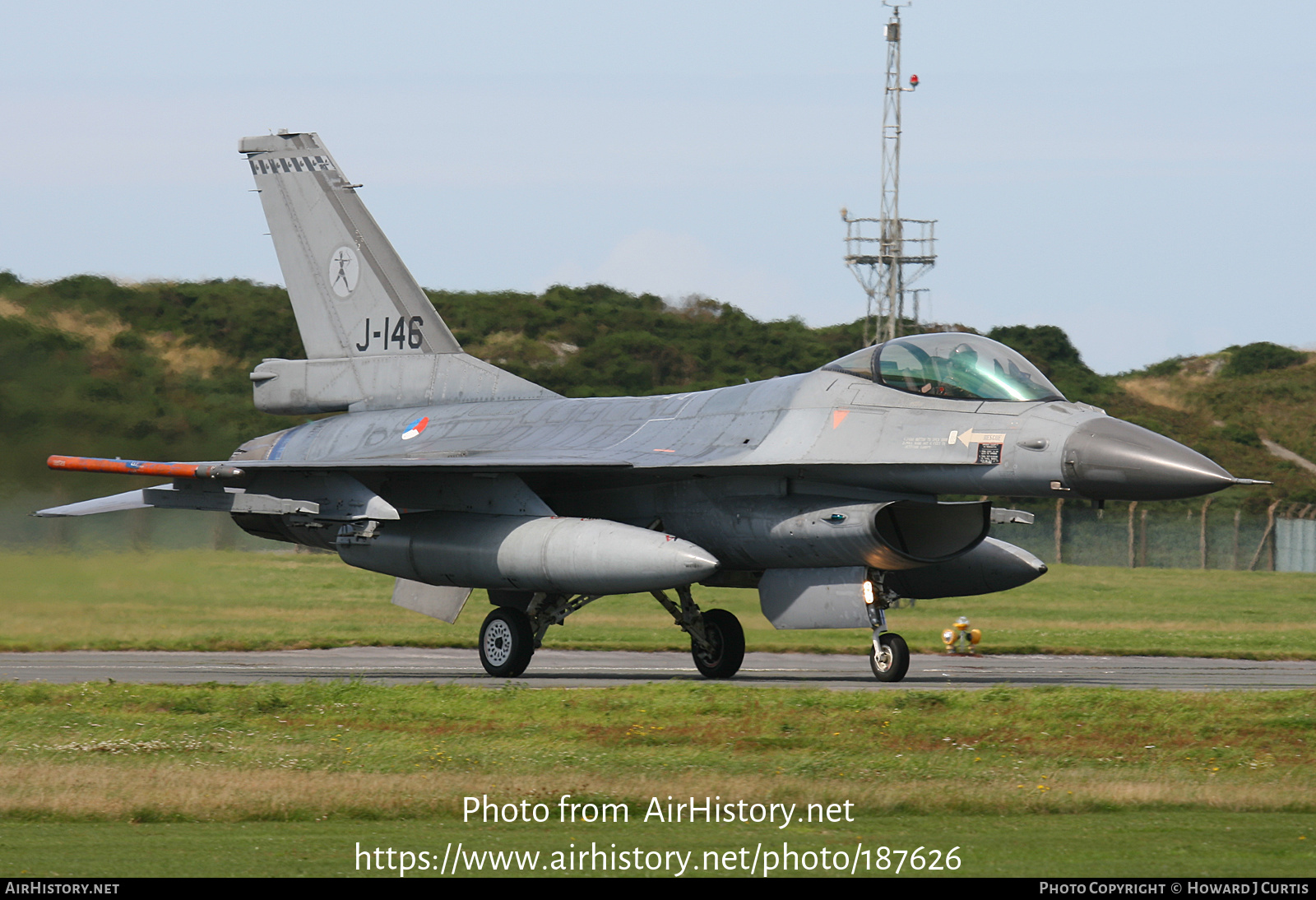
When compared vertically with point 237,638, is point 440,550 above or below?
above

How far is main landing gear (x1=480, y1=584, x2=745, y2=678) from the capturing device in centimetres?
1608

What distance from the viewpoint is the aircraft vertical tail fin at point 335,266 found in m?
19.5

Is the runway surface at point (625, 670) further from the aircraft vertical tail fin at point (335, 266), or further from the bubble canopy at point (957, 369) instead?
the aircraft vertical tail fin at point (335, 266)

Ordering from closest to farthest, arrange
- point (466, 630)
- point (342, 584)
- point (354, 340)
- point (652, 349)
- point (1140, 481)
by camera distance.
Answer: point (1140, 481)
point (354, 340)
point (466, 630)
point (342, 584)
point (652, 349)

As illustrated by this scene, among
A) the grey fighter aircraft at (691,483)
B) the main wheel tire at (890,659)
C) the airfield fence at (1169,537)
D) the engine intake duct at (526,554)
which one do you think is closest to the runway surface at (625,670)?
the main wheel tire at (890,659)

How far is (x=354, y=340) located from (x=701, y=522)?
6.46 metres

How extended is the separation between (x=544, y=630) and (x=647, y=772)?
6.85 m

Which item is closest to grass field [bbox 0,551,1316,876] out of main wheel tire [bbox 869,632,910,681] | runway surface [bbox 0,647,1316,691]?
main wheel tire [bbox 869,632,910,681]

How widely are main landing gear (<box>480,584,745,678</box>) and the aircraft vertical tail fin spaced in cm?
458

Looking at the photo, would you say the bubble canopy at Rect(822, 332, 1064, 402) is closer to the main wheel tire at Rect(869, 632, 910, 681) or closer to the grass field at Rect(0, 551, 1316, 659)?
the main wheel tire at Rect(869, 632, 910, 681)

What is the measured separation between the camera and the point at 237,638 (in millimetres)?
20797
